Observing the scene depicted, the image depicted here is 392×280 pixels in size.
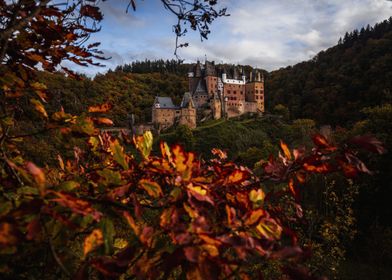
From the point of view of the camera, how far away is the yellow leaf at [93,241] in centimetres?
113

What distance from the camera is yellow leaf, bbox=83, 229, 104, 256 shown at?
3.70ft

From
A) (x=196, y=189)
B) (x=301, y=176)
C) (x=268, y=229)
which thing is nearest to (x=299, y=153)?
(x=301, y=176)

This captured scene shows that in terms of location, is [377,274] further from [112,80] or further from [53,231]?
[112,80]

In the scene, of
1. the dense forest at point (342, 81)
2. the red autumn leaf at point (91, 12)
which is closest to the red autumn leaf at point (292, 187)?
the red autumn leaf at point (91, 12)

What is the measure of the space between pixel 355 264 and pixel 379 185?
17.4ft

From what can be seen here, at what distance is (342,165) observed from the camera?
1.45m

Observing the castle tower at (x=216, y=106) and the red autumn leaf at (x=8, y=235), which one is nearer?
the red autumn leaf at (x=8, y=235)

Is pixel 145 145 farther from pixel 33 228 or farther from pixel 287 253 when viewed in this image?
pixel 287 253

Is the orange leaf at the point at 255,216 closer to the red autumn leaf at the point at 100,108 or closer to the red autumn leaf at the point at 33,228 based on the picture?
the red autumn leaf at the point at 33,228

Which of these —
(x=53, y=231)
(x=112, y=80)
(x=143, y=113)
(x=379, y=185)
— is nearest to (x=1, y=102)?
(x=53, y=231)

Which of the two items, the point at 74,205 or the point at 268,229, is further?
the point at 268,229

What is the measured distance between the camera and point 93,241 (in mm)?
1144

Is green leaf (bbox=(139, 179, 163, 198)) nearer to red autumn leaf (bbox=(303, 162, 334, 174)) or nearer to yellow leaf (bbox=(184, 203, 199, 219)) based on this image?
yellow leaf (bbox=(184, 203, 199, 219))

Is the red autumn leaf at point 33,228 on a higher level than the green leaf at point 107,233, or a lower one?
higher
